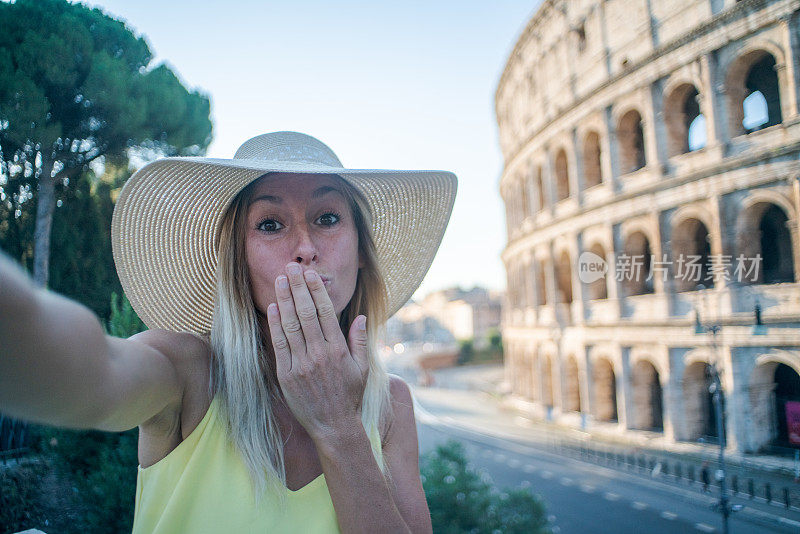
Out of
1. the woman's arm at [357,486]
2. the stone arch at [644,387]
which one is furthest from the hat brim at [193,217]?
the stone arch at [644,387]

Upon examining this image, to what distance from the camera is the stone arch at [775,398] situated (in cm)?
258

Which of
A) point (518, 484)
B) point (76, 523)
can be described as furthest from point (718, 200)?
point (518, 484)

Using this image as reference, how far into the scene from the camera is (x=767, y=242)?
11.2 feet

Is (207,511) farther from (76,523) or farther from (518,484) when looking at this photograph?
(518,484)

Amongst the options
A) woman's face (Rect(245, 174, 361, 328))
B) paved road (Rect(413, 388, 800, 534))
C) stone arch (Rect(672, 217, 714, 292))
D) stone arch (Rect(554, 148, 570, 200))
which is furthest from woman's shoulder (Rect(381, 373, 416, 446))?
stone arch (Rect(554, 148, 570, 200))

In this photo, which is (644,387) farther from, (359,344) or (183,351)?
(183,351)

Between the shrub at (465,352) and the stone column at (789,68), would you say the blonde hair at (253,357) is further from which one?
the shrub at (465,352)

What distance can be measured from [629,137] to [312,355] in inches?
428

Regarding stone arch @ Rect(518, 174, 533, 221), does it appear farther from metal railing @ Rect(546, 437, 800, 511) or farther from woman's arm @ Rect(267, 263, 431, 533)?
woman's arm @ Rect(267, 263, 431, 533)

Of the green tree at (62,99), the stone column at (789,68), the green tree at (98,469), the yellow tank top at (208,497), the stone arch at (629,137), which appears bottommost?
the green tree at (98,469)

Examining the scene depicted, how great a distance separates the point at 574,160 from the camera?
12664 millimetres

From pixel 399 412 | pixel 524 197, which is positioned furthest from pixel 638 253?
pixel 399 412

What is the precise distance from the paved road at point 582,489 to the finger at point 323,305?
112 inches

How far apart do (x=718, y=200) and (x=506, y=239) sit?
44.0 ft
